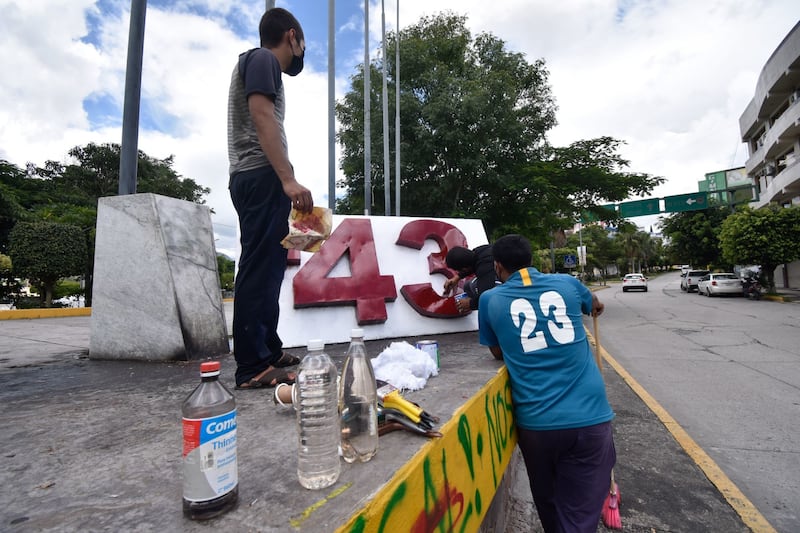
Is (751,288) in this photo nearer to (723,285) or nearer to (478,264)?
(723,285)

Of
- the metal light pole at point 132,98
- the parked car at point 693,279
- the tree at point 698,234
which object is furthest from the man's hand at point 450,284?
the parked car at point 693,279

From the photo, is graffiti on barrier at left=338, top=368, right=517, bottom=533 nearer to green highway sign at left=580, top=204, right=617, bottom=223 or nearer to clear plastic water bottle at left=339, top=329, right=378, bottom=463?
clear plastic water bottle at left=339, top=329, right=378, bottom=463

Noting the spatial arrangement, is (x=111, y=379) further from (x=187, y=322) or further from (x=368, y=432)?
(x=368, y=432)

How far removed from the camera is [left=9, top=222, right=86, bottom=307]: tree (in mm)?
13680

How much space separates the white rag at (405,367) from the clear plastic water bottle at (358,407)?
691 mm

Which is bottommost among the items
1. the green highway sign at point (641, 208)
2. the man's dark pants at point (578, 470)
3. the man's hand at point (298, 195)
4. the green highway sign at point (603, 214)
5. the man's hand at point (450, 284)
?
the man's dark pants at point (578, 470)

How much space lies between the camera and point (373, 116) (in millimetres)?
15375

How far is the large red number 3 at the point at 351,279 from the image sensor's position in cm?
439

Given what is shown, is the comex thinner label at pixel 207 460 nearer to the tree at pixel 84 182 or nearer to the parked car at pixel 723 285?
the tree at pixel 84 182

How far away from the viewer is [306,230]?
86.5 inches

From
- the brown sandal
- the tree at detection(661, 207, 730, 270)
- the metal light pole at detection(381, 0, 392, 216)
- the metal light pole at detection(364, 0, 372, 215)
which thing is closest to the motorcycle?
the tree at detection(661, 207, 730, 270)

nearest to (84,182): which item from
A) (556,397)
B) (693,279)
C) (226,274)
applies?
(226,274)

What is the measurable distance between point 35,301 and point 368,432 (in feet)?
65.2

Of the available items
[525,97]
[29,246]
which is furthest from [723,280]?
[29,246]
